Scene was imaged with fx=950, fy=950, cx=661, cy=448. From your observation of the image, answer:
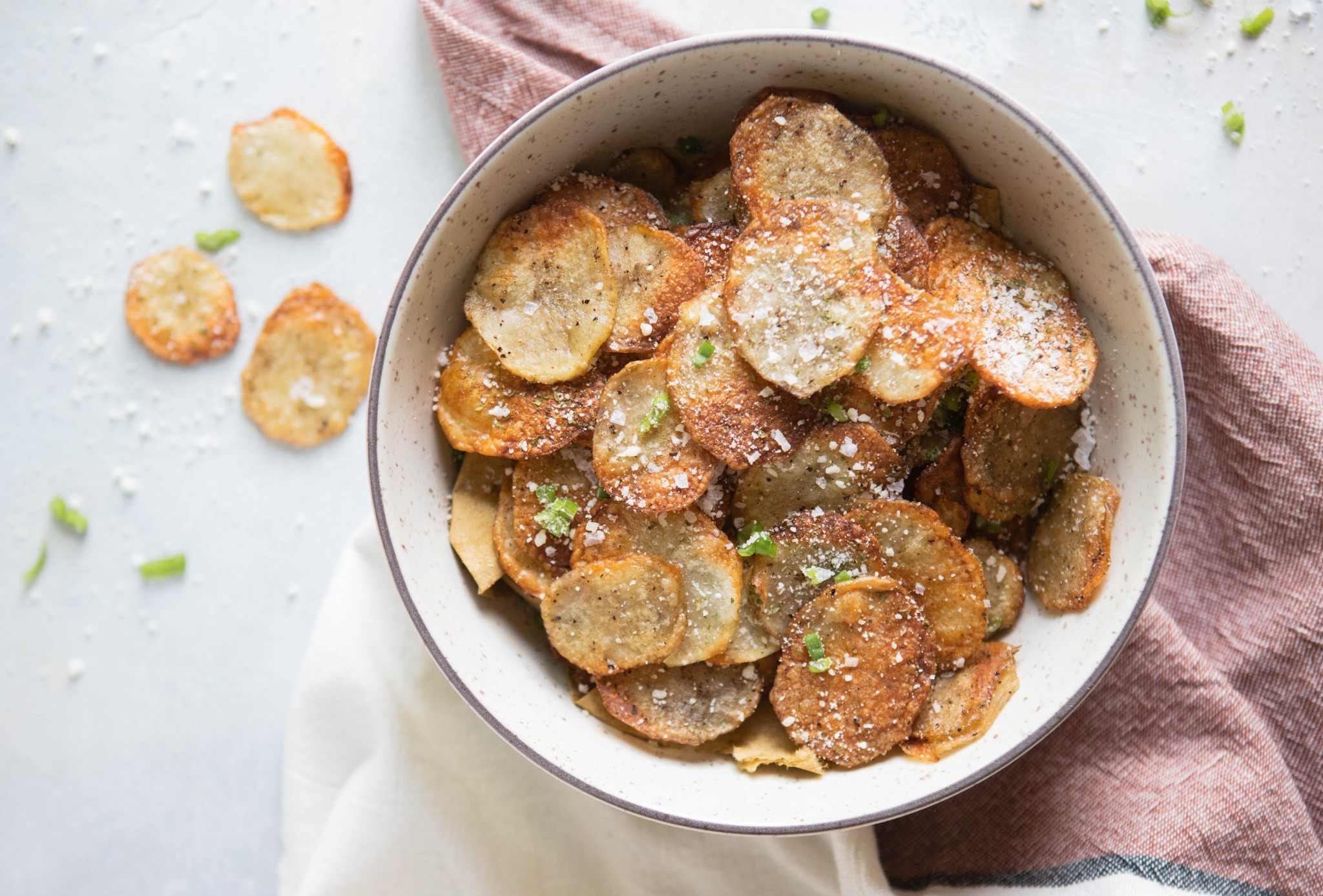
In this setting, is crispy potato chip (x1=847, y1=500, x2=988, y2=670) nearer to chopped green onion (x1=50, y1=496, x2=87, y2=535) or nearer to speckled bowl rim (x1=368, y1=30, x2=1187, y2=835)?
speckled bowl rim (x1=368, y1=30, x2=1187, y2=835)

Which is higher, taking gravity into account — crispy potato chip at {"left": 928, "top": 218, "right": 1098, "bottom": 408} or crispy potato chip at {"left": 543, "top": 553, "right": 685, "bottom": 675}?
crispy potato chip at {"left": 928, "top": 218, "right": 1098, "bottom": 408}

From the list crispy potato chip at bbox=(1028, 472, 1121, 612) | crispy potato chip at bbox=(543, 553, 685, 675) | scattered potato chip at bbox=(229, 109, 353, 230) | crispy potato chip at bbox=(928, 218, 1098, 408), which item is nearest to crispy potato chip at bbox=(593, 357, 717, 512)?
crispy potato chip at bbox=(543, 553, 685, 675)

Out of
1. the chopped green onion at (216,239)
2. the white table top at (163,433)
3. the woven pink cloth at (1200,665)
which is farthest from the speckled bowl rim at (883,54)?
the chopped green onion at (216,239)

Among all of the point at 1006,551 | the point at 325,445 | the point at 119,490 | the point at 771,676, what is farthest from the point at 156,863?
the point at 1006,551

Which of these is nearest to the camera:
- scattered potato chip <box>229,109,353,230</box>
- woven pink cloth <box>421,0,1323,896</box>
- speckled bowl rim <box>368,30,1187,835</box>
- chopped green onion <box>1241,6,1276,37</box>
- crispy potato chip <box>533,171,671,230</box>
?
speckled bowl rim <box>368,30,1187,835</box>

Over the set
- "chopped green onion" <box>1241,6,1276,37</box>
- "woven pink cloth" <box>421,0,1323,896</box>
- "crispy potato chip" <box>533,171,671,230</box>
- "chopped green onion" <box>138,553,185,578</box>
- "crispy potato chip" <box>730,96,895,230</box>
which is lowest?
"chopped green onion" <box>138,553,185,578</box>

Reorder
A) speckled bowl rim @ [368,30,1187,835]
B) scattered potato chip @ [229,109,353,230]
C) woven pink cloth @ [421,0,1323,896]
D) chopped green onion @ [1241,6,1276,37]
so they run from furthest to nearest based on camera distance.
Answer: scattered potato chip @ [229,109,353,230]
chopped green onion @ [1241,6,1276,37]
woven pink cloth @ [421,0,1323,896]
speckled bowl rim @ [368,30,1187,835]

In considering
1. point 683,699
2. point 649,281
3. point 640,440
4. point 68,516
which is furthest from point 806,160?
point 68,516
